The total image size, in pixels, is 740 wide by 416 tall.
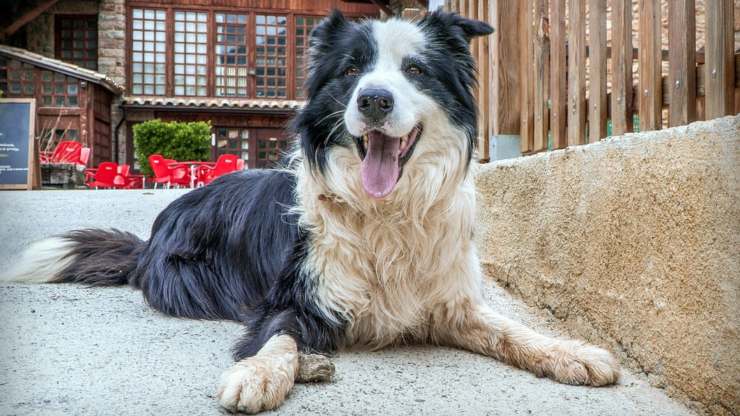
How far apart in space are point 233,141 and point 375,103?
1689cm

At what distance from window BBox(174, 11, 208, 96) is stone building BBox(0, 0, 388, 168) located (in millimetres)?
30

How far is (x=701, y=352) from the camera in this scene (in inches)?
74.2

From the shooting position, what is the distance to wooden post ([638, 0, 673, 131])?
2451mm

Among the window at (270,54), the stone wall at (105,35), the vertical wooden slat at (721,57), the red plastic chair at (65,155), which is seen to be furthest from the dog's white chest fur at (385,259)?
the stone wall at (105,35)

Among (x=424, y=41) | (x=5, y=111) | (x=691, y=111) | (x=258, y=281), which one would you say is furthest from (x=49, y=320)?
(x=5, y=111)

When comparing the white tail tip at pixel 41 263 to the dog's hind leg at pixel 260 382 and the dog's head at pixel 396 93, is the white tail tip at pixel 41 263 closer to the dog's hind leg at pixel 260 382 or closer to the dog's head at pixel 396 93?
the dog's head at pixel 396 93

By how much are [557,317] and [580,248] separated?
16.9 inches

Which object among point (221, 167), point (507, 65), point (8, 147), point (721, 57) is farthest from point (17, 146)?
point (721, 57)

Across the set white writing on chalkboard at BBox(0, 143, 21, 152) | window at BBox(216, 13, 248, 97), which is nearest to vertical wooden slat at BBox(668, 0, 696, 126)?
white writing on chalkboard at BBox(0, 143, 21, 152)

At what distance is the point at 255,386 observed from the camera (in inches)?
70.5

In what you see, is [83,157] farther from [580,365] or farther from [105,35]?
[580,365]

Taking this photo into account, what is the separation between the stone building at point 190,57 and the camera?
58.9 feet

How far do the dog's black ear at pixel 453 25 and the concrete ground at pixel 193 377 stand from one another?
1352mm

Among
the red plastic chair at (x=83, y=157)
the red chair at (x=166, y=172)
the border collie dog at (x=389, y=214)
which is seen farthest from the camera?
the red plastic chair at (x=83, y=157)
